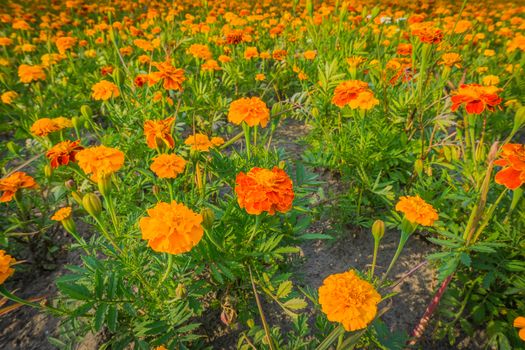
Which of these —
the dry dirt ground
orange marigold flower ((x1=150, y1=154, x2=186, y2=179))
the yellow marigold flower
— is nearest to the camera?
orange marigold flower ((x1=150, y1=154, x2=186, y2=179))

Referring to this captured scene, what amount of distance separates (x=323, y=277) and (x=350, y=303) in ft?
2.59

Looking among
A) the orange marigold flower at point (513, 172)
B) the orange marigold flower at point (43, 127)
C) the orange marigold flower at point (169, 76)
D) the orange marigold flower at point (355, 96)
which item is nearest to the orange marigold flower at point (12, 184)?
the orange marigold flower at point (43, 127)

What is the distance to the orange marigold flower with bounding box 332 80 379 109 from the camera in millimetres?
1311

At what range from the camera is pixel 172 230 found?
0.74m

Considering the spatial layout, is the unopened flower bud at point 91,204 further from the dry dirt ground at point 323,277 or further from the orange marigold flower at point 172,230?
the dry dirt ground at point 323,277

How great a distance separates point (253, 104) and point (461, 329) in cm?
128

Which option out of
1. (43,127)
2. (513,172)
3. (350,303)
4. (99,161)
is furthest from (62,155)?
(513,172)

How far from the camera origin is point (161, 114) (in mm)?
1799

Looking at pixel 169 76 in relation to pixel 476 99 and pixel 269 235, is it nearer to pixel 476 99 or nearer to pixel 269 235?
pixel 269 235

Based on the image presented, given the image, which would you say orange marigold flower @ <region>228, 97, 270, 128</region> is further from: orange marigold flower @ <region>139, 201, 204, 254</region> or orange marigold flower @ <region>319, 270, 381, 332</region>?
orange marigold flower @ <region>319, 270, 381, 332</region>

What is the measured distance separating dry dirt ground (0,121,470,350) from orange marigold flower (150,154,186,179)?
0.64 metres

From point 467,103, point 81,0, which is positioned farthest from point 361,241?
point 81,0

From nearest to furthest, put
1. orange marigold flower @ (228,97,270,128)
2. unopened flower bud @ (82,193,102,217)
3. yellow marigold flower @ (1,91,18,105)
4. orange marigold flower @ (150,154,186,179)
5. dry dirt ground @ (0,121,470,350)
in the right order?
unopened flower bud @ (82,193,102,217) < orange marigold flower @ (150,154,186,179) < orange marigold flower @ (228,97,270,128) < dry dirt ground @ (0,121,470,350) < yellow marigold flower @ (1,91,18,105)

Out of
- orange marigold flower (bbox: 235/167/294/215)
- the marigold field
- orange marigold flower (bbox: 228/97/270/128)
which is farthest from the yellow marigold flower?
orange marigold flower (bbox: 235/167/294/215)
